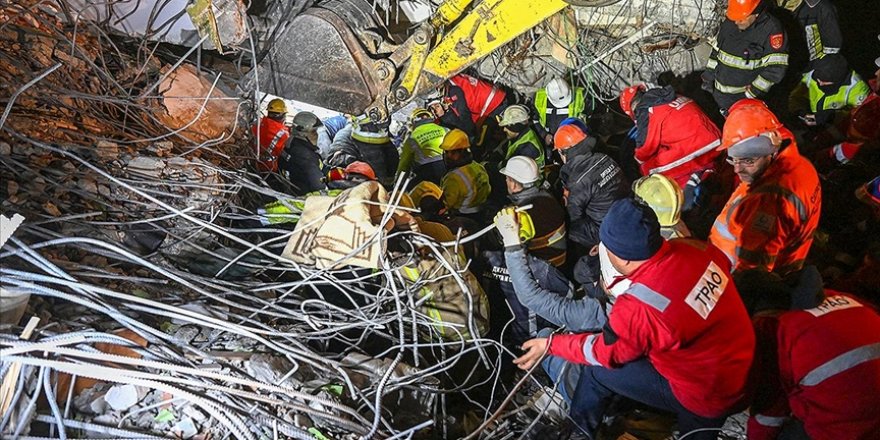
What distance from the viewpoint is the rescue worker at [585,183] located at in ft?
15.8

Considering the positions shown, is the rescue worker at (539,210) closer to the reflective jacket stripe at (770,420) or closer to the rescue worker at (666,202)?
the rescue worker at (666,202)

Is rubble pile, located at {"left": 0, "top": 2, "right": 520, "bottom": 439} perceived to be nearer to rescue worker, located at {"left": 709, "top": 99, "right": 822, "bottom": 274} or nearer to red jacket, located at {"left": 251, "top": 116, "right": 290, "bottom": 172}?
red jacket, located at {"left": 251, "top": 116, "right": 290, "bottom": 172}

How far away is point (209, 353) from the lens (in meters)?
2.72

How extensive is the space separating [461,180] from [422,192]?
0.60 metres

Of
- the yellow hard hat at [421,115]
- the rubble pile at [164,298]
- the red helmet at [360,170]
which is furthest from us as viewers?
the yellow hard hat at [421,115]

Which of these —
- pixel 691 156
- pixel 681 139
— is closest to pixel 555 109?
pixel 681 139

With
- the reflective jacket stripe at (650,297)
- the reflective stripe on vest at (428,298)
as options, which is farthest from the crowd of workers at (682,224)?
the reflective stripe on vest at (428,298)

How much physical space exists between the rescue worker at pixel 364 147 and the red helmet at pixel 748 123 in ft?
10.0

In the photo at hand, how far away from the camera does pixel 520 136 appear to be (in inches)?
235

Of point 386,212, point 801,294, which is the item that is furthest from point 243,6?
point 801,294

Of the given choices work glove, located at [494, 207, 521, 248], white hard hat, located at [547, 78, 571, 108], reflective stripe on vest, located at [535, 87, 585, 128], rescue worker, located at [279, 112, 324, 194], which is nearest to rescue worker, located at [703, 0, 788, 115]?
reflective stripe on vest, located at [535, 87, 585, 128]

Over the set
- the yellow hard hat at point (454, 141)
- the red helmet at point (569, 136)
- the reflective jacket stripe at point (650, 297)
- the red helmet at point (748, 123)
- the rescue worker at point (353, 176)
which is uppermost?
the red helmet at point (748, 123)

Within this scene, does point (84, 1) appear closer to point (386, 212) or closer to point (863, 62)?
point (386, 212)

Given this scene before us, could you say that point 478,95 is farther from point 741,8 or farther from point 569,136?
point 741,8
